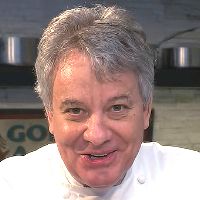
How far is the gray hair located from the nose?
0.28 ft

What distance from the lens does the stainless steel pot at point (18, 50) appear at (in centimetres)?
246

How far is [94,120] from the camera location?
876 mm

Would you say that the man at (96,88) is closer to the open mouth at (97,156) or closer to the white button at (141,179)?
the open mouth at (97,156)

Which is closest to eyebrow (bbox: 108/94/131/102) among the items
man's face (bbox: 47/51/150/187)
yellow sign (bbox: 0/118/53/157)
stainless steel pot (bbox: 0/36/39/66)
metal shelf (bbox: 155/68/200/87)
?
man's face (bbox: 47/51/150/187)

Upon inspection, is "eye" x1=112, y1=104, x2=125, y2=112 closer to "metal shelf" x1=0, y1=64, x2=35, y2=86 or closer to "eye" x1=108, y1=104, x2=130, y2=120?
"eye" x1=108, y1=104, x2=130, y2=120

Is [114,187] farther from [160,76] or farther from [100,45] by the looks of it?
[160,76]

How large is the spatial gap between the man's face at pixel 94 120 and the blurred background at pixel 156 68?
5.29 ft

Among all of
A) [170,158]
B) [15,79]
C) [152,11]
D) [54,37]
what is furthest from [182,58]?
[54,37]

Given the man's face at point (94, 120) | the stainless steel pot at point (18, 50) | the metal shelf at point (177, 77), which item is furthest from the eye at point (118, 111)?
the metal shelf at point (177, 77)

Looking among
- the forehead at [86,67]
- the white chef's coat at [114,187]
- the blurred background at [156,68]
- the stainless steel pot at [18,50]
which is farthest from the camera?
the blurred background at [156,68]

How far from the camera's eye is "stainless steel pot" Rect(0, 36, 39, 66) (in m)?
2.46

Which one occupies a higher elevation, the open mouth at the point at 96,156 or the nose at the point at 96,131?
the nose at the point at 96,131

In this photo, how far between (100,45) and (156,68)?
5.78 ft

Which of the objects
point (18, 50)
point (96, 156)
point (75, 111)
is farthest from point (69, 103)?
point (18, 50)
